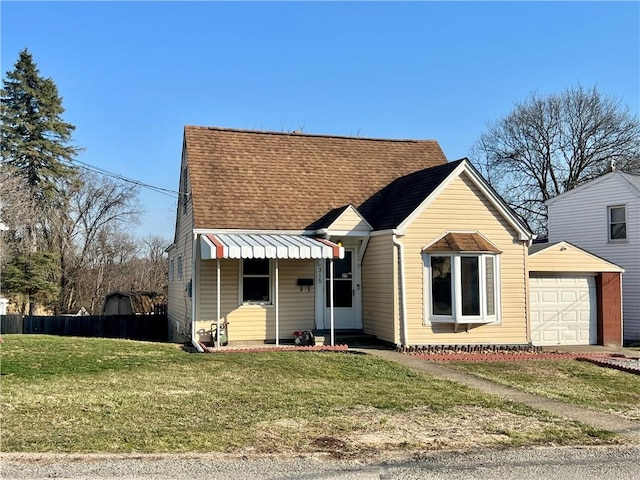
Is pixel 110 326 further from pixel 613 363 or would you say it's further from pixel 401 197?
pixel 613 363

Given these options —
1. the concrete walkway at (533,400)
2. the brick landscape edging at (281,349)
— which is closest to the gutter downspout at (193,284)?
the brick landscape edging at (281,349)

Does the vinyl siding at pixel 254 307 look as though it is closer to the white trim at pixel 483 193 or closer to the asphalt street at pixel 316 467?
the white trim at pixel 483 193

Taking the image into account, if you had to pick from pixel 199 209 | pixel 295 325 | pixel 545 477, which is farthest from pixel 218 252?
pixel 545 477

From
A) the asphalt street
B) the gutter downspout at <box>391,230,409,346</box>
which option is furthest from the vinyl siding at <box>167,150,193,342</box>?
the asphalt street

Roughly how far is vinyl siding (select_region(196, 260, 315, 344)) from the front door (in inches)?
19.4

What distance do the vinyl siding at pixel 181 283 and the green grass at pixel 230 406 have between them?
14.7 ft

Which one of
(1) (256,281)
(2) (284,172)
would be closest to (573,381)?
(1) (256,281)

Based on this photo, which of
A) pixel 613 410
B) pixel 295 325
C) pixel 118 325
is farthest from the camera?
pixel 118 325

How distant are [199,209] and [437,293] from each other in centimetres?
648

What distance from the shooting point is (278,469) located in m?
5.72

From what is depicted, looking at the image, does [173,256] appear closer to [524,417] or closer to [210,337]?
[210,337]

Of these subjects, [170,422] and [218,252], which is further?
[218,252]

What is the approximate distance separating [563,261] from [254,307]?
894cm

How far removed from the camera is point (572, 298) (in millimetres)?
17422
